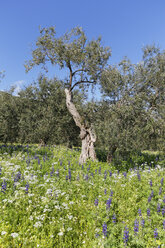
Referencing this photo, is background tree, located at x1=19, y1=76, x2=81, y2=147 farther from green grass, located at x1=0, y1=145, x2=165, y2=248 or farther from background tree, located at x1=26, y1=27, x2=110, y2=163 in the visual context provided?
green grass, located at x1=0, y1=145, x2=165, y2=248

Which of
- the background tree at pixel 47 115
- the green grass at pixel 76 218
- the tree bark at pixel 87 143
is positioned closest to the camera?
the green grass at pixel 76 218

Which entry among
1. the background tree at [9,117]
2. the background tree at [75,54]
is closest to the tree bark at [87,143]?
the background tree at [75,54]

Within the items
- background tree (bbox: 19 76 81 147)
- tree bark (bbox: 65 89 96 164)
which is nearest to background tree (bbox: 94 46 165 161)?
tree bark (bbox: 65 89 96 164)

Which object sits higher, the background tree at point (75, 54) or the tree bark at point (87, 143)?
the background tree at point (75, 54)

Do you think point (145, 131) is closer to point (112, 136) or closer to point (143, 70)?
point (112, 136)

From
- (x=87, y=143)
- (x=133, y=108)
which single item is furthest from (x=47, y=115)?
(x=133, y=108)

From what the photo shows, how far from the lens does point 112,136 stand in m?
11.4

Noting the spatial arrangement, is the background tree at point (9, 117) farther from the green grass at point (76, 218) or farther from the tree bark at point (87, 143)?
the green grass at point (76, 218)

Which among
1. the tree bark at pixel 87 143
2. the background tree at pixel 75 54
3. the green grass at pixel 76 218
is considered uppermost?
the background tree at pixel 75 54

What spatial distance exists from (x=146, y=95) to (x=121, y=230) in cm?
1080

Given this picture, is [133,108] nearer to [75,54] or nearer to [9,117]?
[75,54]

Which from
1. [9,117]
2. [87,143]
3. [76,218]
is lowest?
[76,218]

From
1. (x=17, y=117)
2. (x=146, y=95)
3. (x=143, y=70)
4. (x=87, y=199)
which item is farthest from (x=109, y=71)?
(x=17, y=117)

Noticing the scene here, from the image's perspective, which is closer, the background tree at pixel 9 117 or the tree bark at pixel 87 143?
the tree bark at pixel 87 143
